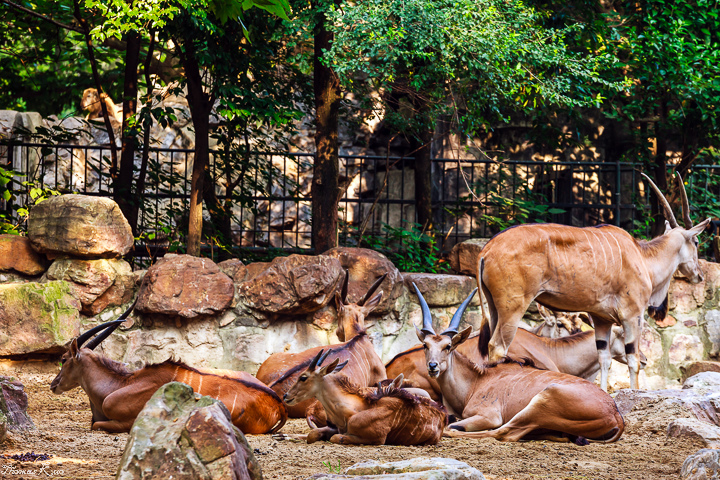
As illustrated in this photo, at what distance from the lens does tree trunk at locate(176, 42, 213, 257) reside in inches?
319

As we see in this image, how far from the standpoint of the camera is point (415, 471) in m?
3.01

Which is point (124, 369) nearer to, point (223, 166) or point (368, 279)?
point (368, 279)

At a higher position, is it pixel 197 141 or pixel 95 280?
pixel 197 141

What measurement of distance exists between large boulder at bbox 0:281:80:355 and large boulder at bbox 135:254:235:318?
2.41ft

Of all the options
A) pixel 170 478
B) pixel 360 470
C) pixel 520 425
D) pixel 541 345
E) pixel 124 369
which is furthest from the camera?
pixel 541 345

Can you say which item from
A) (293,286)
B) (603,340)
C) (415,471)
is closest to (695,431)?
(603,340)

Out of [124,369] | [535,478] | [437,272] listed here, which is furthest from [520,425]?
[437,272]

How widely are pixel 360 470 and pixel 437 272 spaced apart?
20.9 feet

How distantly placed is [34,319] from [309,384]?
3.42 m

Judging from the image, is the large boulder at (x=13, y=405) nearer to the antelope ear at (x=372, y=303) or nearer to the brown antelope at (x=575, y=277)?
the antelope ear at (x=372, y=303)

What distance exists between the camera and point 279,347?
7.79 m

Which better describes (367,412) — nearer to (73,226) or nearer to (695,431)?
(695,431)

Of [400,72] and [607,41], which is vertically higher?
[607,41]

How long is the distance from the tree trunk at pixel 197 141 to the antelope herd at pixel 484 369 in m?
1.81
